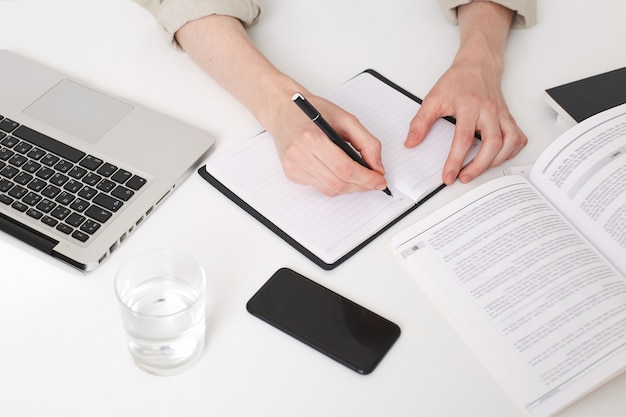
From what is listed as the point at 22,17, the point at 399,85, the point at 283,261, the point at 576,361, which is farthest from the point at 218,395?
the point at 22,17

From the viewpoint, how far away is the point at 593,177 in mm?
983

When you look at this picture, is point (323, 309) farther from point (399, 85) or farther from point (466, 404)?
point (399, 85)

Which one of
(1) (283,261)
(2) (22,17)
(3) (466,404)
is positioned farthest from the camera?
(2) (22,17)

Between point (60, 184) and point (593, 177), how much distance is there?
68 cm

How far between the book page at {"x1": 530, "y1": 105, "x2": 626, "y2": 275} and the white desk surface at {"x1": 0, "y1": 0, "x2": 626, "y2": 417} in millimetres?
80

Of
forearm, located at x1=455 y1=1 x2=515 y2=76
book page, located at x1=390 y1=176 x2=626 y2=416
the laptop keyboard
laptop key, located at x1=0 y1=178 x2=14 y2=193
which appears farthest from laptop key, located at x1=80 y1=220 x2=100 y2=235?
forearm, located at x1=455 y1=1 x2=515 y2=76

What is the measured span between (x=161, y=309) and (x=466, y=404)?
1.12ft

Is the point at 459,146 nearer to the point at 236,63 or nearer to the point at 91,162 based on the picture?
the point at 236,63

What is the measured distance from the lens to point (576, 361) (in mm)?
817

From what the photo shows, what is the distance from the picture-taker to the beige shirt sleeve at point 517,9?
125cm

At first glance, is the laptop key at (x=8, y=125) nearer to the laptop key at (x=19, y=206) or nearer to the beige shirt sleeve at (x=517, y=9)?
the laptop key at (x=19, y=206)

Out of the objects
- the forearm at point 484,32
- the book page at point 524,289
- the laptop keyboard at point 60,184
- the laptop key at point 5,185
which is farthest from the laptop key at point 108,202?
the forearm at point 484,32

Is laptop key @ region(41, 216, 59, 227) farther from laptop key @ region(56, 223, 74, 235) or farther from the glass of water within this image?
the glass of water

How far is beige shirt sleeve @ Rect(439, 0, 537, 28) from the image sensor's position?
125 cm
